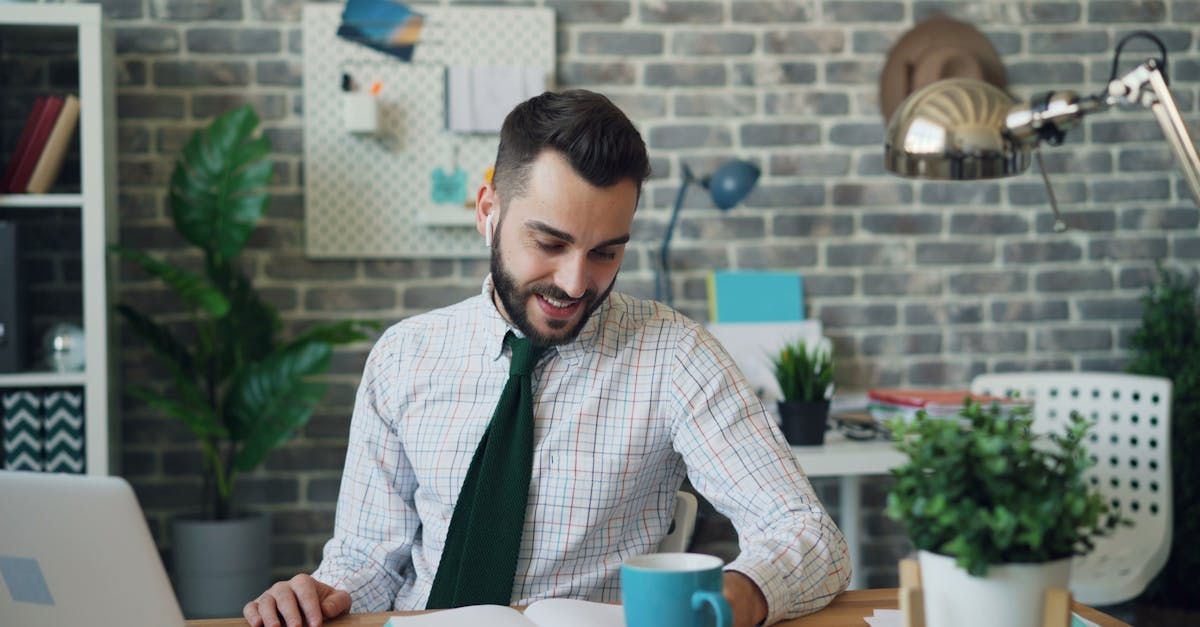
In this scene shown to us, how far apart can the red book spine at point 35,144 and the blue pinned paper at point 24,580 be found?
88.8 inches

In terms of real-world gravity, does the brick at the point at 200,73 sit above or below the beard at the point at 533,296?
above

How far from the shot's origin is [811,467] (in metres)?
2.60

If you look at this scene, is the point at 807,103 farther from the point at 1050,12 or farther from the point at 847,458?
the point at 847,458

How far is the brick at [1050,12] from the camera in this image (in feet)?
11.5

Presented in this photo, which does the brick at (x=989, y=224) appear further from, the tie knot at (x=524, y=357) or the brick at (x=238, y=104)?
the tie knot at (x=524, y=357)

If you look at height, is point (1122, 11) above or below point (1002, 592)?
above

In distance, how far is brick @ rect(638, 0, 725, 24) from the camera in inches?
133

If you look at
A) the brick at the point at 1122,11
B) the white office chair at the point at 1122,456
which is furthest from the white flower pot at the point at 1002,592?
the brick at the point at 1122,11

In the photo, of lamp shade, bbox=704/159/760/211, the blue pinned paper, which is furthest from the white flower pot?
lamp shade, bbox=704/159/760/211

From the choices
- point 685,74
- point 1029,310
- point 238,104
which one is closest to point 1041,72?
point 1029,310

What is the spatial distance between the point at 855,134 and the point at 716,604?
2696 mm

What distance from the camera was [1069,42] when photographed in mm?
3510

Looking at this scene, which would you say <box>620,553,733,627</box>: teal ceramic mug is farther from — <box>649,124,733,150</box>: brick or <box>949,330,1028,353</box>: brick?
<box>949,330,1028,353</box>: brick

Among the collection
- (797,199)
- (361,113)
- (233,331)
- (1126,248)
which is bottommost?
(233,331)
